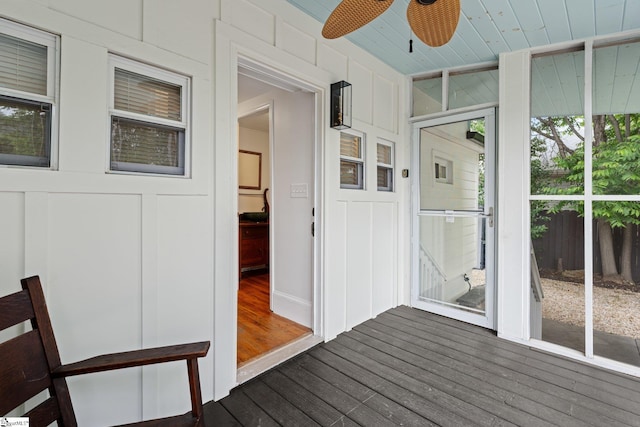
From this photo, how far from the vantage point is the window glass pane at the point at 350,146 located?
2854 millimetres

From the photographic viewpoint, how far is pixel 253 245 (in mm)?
4688

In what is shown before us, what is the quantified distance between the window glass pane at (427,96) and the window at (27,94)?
3158mm

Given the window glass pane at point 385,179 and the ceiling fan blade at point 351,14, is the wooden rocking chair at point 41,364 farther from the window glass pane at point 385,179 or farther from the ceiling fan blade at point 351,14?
the window glass pane at point 385,179

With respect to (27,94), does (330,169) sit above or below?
below

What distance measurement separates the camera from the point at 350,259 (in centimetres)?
288

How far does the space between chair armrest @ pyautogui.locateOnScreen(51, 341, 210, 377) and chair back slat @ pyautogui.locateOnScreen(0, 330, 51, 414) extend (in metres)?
0.05

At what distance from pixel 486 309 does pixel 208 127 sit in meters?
2.98

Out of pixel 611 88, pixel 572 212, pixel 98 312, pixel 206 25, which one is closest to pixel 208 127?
pixel 206 25

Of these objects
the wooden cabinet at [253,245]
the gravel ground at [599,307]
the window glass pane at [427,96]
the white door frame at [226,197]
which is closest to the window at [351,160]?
the window glass pane at [427,96]

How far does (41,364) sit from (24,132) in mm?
954

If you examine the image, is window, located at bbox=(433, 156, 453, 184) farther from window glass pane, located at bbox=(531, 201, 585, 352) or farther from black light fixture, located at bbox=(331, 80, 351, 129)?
black light fixture, located at bbox=(331, 80, 351, 129)

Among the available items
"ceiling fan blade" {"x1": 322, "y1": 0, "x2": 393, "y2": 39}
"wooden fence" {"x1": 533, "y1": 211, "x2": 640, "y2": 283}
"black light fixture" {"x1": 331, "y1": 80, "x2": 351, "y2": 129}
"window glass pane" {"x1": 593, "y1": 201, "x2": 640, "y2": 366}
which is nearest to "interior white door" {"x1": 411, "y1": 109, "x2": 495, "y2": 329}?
"wooden fence" {"x1": 533, "y1": 211, "x2": 640, "y2": 283}

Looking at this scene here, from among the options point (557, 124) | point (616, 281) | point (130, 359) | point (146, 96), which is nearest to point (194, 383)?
point (130, 359)

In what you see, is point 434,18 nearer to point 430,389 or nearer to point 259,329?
point 430,389
